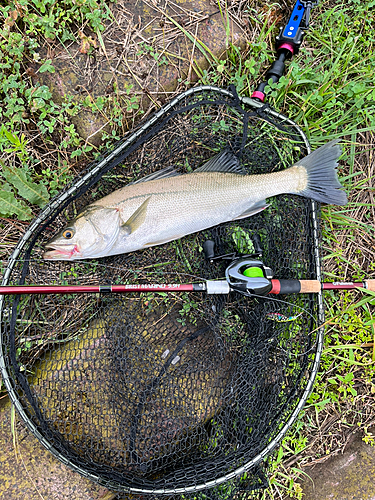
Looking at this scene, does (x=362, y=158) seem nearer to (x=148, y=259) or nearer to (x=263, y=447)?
(x=148, y=259)

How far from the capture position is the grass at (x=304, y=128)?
9.67 feet

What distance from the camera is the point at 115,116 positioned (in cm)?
305

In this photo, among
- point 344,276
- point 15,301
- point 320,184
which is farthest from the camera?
point 344,276

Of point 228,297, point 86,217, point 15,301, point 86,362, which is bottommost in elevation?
point 228,297

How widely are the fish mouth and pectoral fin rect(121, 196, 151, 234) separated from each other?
42 centimetres

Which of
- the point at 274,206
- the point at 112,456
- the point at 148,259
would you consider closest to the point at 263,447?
the point at 112,456

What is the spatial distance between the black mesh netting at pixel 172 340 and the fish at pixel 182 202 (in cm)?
15

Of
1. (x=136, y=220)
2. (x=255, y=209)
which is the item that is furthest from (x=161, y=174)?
(x=255, y=209)

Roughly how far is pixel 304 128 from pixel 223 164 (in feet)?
3.20

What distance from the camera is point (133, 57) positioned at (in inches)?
123

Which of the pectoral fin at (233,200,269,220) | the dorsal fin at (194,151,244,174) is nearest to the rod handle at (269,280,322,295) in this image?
the pectoral fin at (233,200,269,220)

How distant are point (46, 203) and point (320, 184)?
7.59ft

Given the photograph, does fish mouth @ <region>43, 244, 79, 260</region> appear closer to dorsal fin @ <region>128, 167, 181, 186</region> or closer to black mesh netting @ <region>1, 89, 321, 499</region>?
black mesh netting @ <region>1, 89, 321, 499</region>

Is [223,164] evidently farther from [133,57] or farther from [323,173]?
[133,57]
